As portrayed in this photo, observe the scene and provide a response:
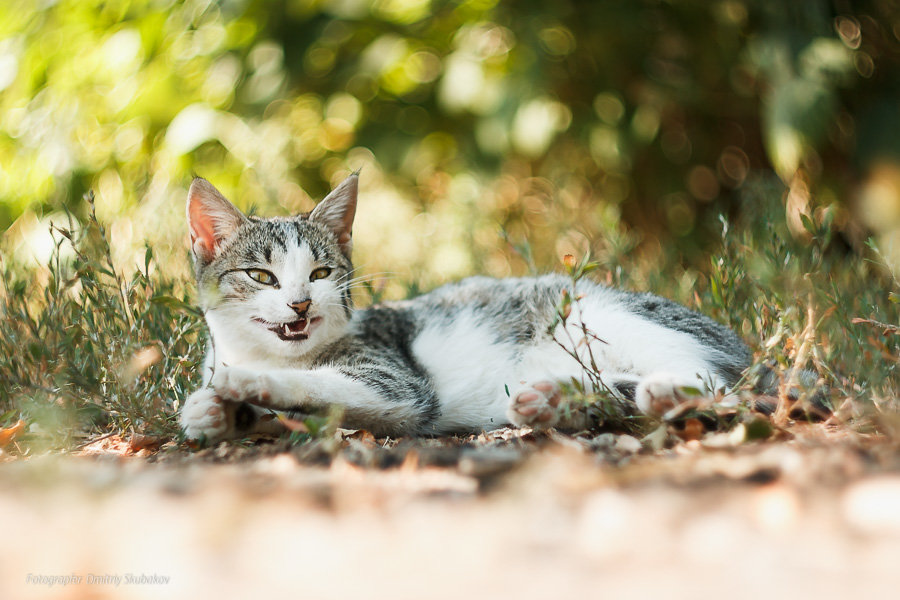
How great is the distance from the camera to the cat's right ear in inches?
101

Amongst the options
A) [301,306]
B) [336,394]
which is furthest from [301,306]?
[336,394]

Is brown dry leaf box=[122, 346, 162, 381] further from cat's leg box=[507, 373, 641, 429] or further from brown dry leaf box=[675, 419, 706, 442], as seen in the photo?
brown dry leaf box=[675, 419, 706, 442]

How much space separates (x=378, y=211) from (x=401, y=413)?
3.55 m

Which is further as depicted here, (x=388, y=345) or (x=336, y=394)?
(x=388, y=345)

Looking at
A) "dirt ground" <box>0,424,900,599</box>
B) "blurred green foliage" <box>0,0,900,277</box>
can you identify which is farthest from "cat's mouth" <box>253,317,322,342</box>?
"blurred green foliage" <box>0,0,900,277</box>

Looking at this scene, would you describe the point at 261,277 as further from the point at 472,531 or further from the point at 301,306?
the point at 472,531

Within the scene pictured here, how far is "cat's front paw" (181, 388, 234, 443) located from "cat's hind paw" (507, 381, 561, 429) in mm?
868

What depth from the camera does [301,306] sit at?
235 centimetres

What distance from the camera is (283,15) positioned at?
448cm

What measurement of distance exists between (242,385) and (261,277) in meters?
0.58

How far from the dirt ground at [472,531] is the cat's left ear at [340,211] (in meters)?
1.52

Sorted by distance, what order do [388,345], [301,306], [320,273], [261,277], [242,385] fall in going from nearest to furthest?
1. [242,385]
2. [301,306]
3. [261,277]
4. [320,273]
5. [388,345]

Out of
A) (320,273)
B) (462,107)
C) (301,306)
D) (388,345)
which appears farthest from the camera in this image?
(462,107)

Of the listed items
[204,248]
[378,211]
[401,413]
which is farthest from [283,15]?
[401,413]
